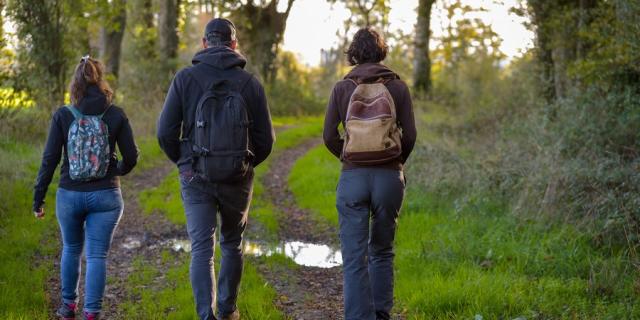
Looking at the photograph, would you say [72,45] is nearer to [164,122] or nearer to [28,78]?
[28,78]

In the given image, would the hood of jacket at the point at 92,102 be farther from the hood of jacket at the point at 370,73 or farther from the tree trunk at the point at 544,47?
the tree trunk at the point at 544,47

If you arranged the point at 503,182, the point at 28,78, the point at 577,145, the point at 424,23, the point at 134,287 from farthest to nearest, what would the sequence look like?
the point at 424,23, the point at 28,78, the point at 577,145, the point at 503,182, the point at 134,287

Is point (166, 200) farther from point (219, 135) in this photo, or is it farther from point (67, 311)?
point (219, 135)

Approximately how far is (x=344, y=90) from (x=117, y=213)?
192 centimetres

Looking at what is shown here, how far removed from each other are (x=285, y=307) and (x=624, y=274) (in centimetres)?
298

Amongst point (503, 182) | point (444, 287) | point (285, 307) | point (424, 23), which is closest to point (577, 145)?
point (503, 182)

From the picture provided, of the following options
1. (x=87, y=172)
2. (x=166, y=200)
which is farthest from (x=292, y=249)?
(x=87, y=172)

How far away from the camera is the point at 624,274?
19.4ft

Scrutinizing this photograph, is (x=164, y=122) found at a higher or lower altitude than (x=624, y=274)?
higher

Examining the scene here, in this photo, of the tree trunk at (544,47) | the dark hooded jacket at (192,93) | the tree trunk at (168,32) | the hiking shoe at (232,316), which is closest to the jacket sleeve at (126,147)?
the dark hooded jacket at (192,93)

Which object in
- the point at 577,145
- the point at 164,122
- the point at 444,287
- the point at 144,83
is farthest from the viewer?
the point at 144,83

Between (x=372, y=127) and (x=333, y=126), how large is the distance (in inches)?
15.1

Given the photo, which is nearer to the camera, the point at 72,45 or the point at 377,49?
the point at 377,49

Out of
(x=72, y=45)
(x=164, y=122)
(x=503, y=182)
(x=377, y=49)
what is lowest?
(x=503, y=182)
